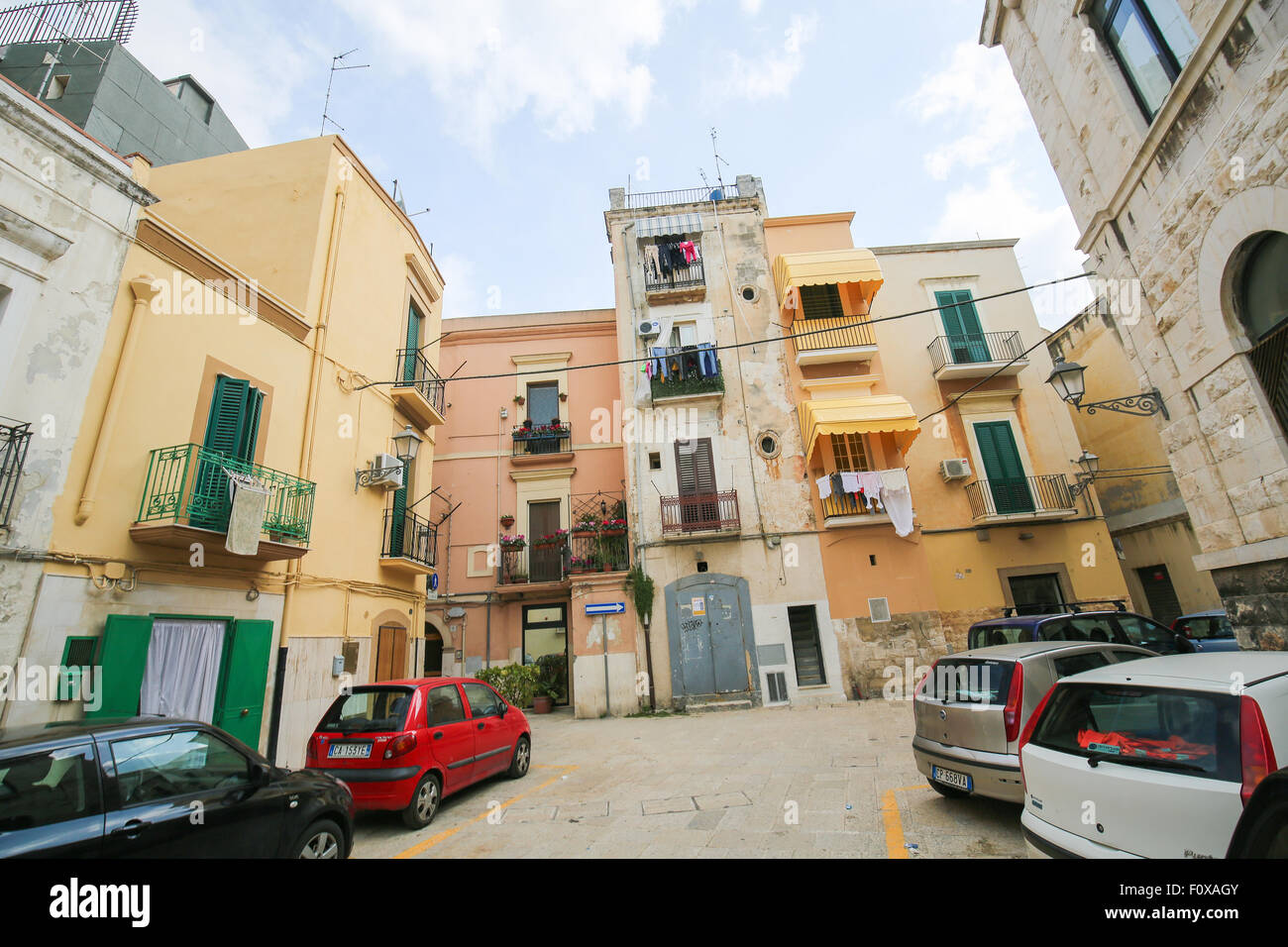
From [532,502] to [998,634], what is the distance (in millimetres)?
13370

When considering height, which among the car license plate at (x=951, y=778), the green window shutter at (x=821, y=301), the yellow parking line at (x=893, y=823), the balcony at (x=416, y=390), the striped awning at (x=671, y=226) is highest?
the striped awning at (x=671, y=226)

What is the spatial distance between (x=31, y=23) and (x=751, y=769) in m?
19.3

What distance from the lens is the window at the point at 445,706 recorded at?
6.45m

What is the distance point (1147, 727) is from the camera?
10.1 ft

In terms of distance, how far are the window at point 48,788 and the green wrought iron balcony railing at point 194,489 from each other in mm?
4623

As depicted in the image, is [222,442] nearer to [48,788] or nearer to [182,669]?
[182,669]

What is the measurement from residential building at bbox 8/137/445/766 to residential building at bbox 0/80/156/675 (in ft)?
0.62

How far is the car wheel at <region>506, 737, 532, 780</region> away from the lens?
25.9 feet

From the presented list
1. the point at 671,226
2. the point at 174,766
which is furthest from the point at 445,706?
the point at 671,226

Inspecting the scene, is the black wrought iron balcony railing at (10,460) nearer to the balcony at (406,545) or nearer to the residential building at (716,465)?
the balcony at (406,545)

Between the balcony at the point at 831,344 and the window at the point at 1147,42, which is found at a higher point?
the balcony at the point at 831,344

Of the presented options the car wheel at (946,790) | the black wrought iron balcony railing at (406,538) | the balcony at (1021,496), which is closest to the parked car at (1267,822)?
the car wheel at (946,790)
